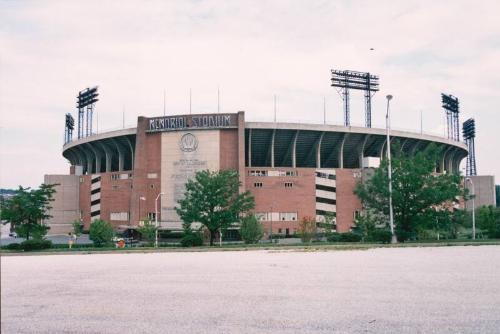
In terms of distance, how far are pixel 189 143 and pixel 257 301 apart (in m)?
63.4

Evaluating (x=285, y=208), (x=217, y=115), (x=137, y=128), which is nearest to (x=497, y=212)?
(x=285, y=208)

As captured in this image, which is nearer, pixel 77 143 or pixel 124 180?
pixel 124 180

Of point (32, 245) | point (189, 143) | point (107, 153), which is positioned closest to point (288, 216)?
point (189, 143)

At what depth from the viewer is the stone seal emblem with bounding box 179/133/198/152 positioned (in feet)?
244

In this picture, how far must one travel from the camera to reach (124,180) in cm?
8038

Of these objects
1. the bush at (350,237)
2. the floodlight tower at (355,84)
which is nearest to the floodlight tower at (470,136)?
the floodlight tower at (355,84)

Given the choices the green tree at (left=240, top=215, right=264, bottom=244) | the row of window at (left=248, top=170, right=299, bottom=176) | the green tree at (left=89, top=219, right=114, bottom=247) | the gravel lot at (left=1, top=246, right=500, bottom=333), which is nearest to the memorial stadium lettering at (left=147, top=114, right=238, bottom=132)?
the row of window at (left=248, top=170, right=299, bottom=176)

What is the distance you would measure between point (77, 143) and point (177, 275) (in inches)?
3257

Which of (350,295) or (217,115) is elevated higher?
(217,115)

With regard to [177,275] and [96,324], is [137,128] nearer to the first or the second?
[177,275]

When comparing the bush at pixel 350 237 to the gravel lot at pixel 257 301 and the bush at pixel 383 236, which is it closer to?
the bush at pixel 383 236

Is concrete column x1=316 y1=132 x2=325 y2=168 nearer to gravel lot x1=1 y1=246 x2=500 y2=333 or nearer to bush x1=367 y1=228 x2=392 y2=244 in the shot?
bush x1=367 y1=228 x2=392 y2=244

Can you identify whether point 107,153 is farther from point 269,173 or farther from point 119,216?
point 269,173

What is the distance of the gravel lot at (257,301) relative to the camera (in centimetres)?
962
